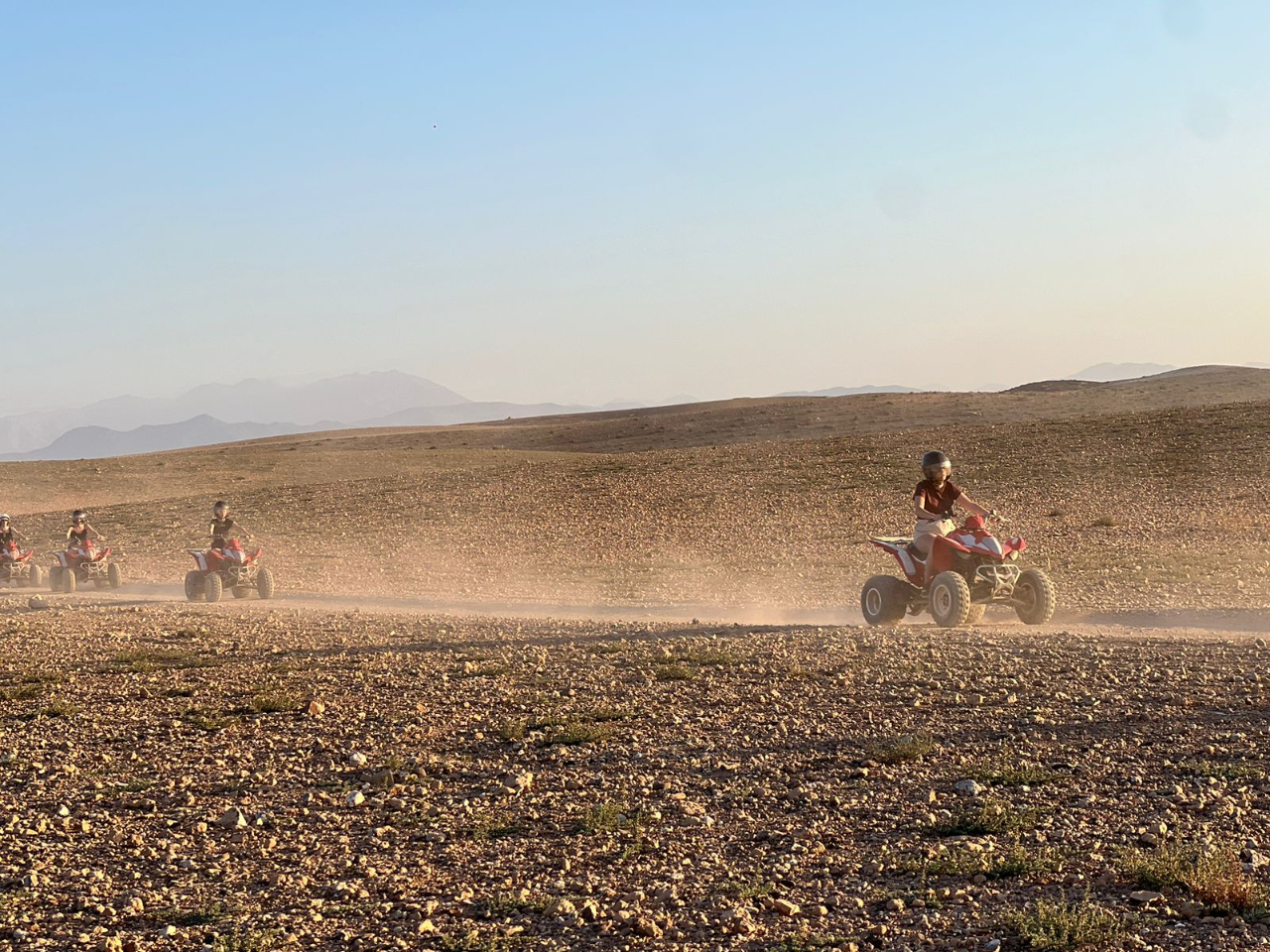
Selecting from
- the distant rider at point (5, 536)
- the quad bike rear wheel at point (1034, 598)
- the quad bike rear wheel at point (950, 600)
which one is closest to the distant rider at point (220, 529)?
the distant rider at point (5, 536)

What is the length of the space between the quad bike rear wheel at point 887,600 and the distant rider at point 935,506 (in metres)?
0.62

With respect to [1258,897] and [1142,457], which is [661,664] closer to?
[1258,897]

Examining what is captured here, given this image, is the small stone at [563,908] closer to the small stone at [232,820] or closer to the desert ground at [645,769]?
the desert ground at [645,769]

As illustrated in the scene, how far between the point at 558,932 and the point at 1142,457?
37.8 meters

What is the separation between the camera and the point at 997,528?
29.7 metres

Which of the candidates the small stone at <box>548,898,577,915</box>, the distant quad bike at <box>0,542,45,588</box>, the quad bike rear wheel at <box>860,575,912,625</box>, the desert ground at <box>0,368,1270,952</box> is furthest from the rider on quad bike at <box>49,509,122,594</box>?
the small stone at <box>548,898,577,915</box>

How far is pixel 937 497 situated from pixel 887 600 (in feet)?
5.14

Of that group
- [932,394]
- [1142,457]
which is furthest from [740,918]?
[932,394]

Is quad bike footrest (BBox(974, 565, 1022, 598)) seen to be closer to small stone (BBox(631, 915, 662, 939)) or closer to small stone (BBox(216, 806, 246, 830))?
small stone (BBox(216, 806, 246, 830))

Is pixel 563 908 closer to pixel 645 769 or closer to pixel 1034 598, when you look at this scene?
pixel 645 769

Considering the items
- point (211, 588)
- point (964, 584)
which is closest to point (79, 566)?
point (211, 588)

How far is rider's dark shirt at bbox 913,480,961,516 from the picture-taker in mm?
16719

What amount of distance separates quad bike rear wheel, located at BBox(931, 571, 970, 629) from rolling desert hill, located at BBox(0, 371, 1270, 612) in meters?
4.04

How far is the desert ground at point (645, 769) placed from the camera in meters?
6.11
